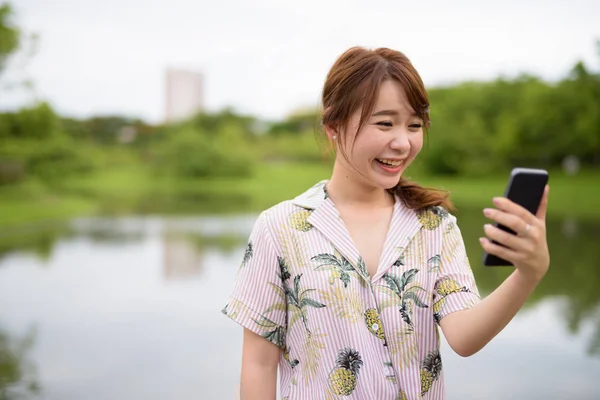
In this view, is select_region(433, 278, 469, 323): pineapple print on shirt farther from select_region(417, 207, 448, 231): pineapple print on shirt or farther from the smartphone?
the smartphone

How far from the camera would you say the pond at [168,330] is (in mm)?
3066

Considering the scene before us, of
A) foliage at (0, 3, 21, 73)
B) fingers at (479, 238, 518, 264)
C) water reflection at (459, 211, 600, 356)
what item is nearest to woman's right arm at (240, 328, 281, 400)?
fingers at (479, 238, 518, 264)

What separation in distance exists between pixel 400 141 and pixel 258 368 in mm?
416

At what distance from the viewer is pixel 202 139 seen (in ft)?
75.2

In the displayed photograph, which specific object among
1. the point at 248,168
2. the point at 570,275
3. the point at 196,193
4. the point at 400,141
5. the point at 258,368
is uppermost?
the point at 400,141

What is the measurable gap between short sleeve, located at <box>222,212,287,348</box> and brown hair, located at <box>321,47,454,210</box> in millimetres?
221

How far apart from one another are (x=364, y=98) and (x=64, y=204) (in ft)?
43.0

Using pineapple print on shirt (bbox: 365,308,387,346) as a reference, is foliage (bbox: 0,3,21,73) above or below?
above

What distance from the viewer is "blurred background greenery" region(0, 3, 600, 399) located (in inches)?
262

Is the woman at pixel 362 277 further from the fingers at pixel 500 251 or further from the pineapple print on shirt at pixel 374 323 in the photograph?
the fingers at pixel 500 251

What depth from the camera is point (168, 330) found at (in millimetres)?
4035

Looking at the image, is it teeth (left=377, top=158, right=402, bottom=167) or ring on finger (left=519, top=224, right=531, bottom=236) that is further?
teeth (left=377, top=158, right=402, bottom=167)

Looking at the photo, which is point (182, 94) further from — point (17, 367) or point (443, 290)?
point (443, 290)

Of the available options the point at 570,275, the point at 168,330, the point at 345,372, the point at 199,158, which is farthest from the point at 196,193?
the point at 345,372
